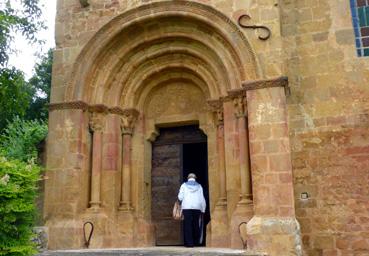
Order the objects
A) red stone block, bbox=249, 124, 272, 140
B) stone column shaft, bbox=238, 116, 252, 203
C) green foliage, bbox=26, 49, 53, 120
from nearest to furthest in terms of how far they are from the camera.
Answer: red stone block, bbox=249, 124, 272, 140, stone column shaft, bbox=238, 116, 252, 203, green foliage, bbox=26, 49, 53, 120

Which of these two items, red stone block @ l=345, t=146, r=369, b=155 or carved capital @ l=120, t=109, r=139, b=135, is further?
carved capital @ l=120, t=109, r=139, b=135

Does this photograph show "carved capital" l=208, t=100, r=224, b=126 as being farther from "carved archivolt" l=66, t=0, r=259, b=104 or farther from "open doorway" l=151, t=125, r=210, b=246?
"open doorway" l=151, t=125, r=210, b=246

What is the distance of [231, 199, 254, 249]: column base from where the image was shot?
300 inches

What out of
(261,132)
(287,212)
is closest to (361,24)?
(261,132)

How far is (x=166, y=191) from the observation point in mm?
9617

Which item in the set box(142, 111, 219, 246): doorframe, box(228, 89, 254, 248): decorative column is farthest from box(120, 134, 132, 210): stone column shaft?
box(228, 89, 254, 248): decorative column

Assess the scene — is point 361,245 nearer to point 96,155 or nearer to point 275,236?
point 275,236

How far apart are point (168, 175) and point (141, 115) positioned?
57.2 inches

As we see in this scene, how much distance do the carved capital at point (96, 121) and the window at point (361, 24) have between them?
5269mm

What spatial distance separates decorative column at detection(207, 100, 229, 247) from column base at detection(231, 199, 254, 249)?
38 centimetres

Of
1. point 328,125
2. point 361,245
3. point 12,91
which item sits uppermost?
point 12,91

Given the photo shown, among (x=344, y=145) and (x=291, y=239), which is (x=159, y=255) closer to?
(x=291, y=239)

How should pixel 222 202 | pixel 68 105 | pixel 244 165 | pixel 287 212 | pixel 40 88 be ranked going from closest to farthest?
pixel 287 212, pixel 244 165, pixel 222 202, pixel 68 105, pixel 40 88

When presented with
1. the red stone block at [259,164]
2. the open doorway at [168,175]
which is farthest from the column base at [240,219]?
the open doorway at [168,175]
